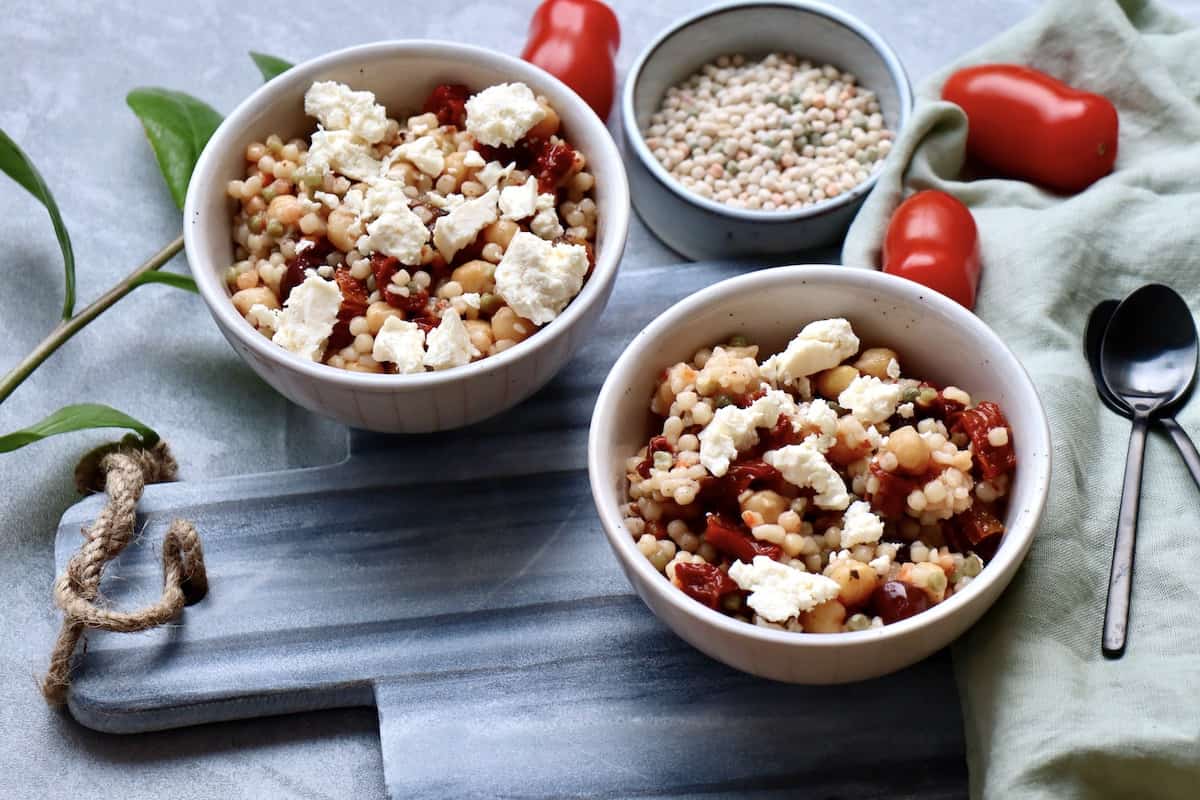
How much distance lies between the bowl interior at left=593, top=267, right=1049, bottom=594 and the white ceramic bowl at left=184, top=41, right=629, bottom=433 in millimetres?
168

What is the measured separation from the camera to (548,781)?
2.33m

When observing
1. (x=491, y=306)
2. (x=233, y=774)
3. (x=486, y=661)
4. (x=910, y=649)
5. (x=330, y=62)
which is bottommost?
(x=233, y=774)

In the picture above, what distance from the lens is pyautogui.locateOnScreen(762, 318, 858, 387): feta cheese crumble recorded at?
2352mm

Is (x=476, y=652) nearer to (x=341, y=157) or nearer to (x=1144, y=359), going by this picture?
(x=341, y=157)

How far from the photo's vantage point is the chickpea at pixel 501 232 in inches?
98.7

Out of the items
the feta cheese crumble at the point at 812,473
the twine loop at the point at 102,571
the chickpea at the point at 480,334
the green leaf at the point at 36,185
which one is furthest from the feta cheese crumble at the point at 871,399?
the green leaf at the point at 36,185

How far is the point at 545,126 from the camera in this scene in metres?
2.66

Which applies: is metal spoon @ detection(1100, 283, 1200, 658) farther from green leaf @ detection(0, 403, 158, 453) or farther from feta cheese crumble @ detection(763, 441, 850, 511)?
green leaf @ detection(0, 403, 158, 453)

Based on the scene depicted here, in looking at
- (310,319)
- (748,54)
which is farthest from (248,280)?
(748,54)

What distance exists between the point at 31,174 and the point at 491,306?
1.04 m

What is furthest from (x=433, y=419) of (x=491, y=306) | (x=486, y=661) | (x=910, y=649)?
(x=910, y=649)

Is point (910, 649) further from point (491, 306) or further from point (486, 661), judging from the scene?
point (491, 306)

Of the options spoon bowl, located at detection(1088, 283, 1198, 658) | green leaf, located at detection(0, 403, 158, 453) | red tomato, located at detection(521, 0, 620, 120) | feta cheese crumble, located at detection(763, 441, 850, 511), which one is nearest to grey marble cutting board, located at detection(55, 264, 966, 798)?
green leaf, located at detection(0, 403, 158, 453)

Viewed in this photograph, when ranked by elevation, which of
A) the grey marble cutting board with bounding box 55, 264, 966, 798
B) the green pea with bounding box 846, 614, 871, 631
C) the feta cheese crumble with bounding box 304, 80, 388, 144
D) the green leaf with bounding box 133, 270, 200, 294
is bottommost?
the grey marble cutting board with bounding box 55, 264, 966, 798
